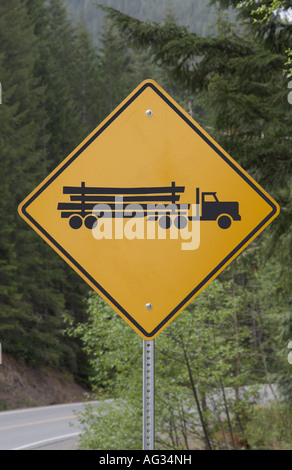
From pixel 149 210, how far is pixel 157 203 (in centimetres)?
5

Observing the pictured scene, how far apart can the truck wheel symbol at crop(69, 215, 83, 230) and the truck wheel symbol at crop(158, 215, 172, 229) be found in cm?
37

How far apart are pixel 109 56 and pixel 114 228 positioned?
153 ft

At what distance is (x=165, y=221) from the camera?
8.90 ft

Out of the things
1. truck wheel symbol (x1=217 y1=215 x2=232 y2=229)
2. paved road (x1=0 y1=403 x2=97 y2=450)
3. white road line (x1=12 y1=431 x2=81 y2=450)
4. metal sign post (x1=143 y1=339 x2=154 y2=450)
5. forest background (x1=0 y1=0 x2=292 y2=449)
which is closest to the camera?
metal sign post (x1=143 y1=339 x2=154 y2=450)

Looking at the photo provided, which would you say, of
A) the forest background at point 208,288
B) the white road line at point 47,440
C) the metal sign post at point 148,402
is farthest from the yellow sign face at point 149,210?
the white road line at point 47,440

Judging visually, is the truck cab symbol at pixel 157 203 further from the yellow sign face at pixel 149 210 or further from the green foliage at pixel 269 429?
the green foliage at pixel 269 429

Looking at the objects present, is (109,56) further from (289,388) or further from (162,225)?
A: (162,225)

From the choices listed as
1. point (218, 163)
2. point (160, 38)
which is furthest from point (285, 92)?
point (218, 163)

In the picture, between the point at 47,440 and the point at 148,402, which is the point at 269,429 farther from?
the point at 148,402

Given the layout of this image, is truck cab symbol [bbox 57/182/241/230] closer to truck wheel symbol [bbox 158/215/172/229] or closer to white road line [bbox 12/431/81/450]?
truck wheel symbol [bbox 158/215/172/229]

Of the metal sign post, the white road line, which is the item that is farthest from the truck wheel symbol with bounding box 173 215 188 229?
the white road line

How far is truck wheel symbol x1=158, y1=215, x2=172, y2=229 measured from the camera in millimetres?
2711

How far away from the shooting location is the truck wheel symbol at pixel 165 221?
271cm

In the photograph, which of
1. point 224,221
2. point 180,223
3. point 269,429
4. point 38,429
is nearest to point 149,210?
point 180,223
